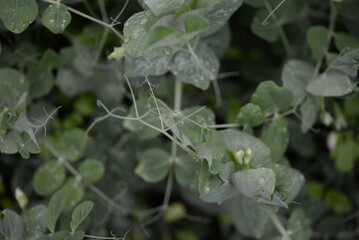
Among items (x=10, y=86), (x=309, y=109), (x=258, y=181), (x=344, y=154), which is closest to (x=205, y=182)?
(x=258, y=181)

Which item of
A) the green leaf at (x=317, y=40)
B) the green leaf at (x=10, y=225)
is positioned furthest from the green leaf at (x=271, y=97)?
the green leaf at (x=10, y=225)

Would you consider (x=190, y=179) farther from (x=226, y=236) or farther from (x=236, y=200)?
(x=226, y=236)

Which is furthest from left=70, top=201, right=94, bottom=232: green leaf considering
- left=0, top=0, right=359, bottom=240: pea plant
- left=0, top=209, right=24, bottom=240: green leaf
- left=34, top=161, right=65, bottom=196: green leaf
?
left=34, top=161, right=65, bottom=196: green leaf

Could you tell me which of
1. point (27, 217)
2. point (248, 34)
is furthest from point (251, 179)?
point (248, 34)

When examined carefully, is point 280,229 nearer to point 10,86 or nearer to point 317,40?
point 317,40

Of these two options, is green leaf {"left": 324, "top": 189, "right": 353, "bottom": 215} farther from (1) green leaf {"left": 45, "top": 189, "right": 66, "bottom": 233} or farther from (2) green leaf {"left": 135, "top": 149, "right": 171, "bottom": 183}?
(1) green leaf {"left": 45, "top": 189, "right": 66, "bottom": 233}

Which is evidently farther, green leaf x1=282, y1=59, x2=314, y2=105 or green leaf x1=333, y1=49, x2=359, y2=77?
green leaf x1=282, y1=59, x2=314, y2=105

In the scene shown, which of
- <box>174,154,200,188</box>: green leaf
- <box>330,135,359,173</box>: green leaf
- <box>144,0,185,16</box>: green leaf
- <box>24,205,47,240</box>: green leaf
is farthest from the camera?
<box>330,135,359,173</box>: green leaf
